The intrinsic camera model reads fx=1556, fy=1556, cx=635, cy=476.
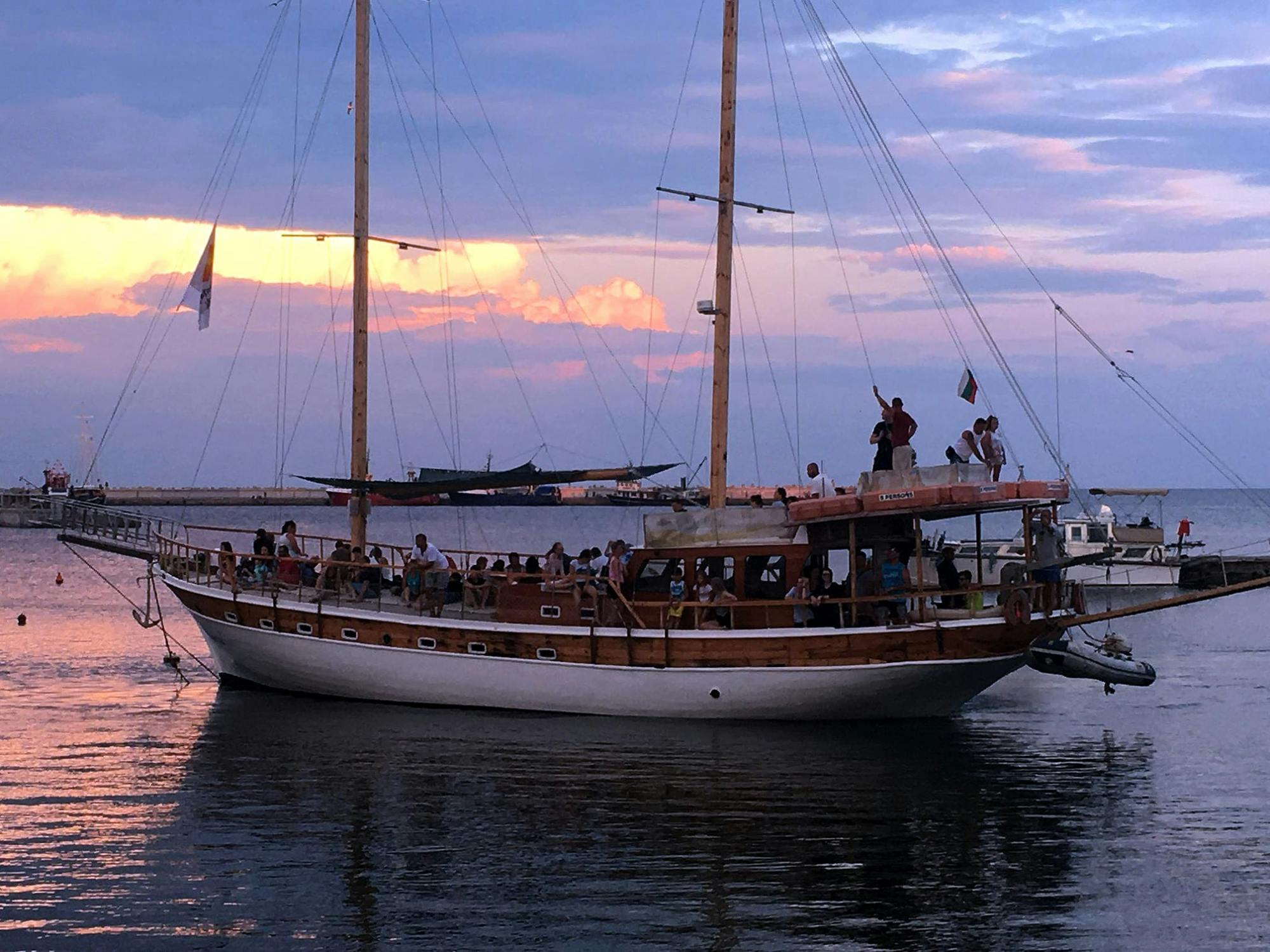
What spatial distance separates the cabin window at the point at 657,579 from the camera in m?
26.5

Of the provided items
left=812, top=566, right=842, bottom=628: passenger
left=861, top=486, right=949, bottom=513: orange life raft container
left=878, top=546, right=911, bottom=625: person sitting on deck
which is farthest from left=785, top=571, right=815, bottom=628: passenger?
left=861, top=486, right=949, bottom=513: orange life raft container

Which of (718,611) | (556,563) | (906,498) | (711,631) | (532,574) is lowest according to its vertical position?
(711,631)

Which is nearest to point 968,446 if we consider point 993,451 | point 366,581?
point 993,451

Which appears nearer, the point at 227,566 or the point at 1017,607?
the point at 1017,607

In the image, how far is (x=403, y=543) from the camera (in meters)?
122

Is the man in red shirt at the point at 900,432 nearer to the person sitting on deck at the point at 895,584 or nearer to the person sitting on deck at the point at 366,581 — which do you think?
the person sitting on deck at the point at 895,584

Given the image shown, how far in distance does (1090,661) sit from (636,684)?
7680 millimetres

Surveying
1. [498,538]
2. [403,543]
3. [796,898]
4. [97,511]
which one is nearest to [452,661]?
[97,511]

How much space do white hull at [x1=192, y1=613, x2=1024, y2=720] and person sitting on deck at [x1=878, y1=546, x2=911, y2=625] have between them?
816 millimetres

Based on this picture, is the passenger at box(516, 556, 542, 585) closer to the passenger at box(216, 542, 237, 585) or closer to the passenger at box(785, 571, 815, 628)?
the passenger at box(785, 571, 815, 628)

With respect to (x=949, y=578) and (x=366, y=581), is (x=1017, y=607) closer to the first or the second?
(x=949, y=578)

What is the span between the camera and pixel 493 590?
2856 centimetres

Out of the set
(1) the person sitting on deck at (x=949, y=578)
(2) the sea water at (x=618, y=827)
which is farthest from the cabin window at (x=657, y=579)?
(1) the person sitting on deck at (x=949, y=578)

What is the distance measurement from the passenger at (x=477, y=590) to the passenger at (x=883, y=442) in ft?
23.2
